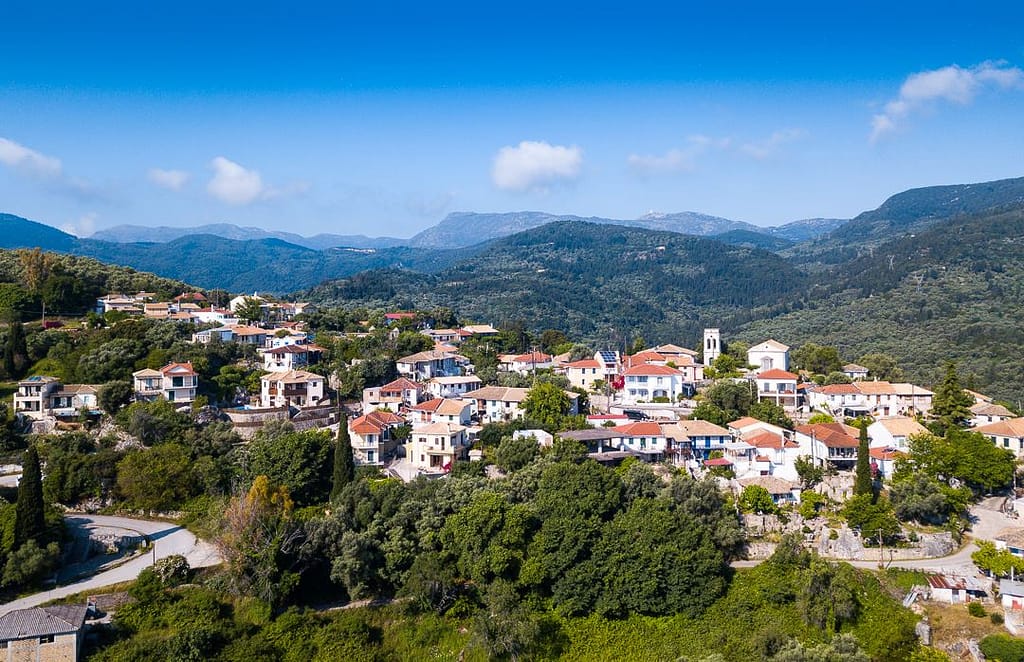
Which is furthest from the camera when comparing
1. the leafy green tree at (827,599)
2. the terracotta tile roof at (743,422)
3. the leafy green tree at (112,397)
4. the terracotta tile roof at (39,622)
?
the leafy green tree at (112,397)

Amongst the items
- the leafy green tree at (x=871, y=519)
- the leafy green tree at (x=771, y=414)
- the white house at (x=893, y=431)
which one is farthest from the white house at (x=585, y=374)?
the leafy green tree at (x=871, y=519)

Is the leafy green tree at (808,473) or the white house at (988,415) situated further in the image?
the white house at (988,415)

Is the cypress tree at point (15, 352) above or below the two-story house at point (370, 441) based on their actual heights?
above

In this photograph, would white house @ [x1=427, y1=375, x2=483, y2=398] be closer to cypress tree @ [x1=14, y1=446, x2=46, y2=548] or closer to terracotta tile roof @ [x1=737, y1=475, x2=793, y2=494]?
terracotta tile roof @ [x1=737, y1=475, x2=793, y2=494]

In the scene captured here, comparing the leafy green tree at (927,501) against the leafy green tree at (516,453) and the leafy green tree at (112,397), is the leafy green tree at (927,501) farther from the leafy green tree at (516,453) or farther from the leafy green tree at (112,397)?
the leafy green tree at (112,397)

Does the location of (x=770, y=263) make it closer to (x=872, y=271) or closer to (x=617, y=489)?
(x=872, y=271)

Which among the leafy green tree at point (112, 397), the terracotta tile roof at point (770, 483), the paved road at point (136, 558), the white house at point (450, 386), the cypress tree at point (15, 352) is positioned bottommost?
the paved road at point (136, 558)

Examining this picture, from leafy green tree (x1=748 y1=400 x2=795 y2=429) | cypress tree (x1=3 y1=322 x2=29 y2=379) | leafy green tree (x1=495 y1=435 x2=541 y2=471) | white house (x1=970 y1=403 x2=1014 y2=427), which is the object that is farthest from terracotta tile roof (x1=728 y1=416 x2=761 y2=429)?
cypress tree (x1=3 y1=322 x2=29 y2=379)
